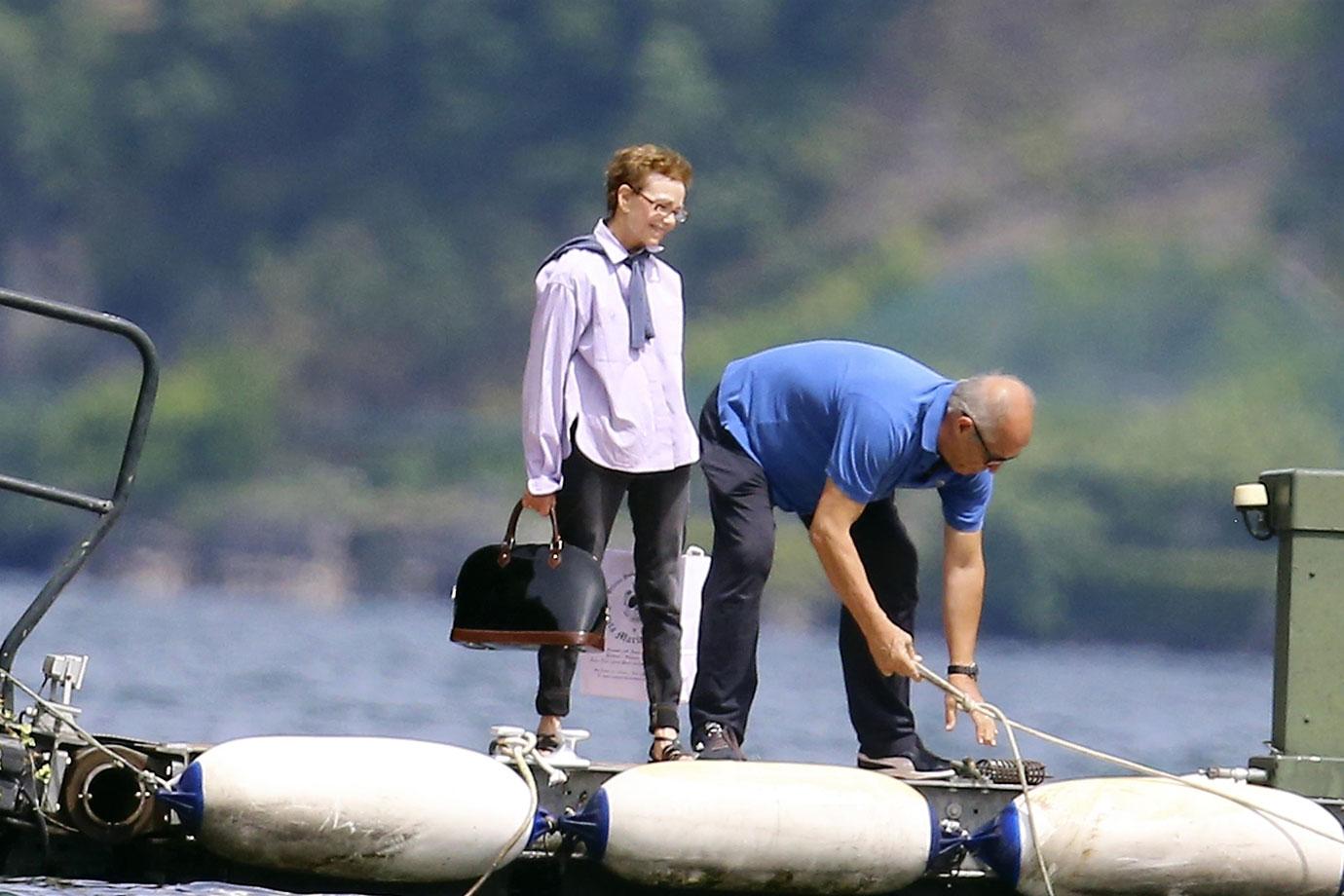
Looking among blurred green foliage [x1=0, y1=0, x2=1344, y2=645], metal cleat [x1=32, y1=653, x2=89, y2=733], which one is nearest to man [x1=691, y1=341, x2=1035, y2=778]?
metal cleat [x1=32, y1=653, x2=89, y2=733]

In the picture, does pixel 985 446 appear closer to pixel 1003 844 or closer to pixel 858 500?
pixel 858 500

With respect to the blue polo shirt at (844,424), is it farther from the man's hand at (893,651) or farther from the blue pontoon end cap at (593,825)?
the blue pontoon end cap at (593,825)

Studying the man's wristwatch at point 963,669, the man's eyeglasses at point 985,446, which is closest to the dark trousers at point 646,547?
the man's wristwatch at point 963,669

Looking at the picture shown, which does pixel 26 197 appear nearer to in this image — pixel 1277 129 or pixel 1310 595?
pixel 1277 129

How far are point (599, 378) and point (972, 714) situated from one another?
4.19 ft

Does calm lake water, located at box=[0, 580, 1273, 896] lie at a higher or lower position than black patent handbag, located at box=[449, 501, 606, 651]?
higher

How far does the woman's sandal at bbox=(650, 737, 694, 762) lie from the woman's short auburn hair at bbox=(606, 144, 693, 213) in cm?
138

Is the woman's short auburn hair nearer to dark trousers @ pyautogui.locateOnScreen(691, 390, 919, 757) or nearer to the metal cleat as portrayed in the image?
dark trousers @ pyautogui.locateOnScreen(691, 390, 919, 757)

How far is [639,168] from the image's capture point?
276 inches

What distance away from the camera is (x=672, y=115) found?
271ft

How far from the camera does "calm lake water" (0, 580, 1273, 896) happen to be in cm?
2562

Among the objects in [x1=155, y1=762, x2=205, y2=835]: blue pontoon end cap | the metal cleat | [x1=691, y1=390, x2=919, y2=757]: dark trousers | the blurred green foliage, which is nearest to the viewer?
[x1=155, y1=762, x2=205, y2=835]: blue pontoon end cap

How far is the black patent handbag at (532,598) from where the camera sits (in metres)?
Answer: 6.88

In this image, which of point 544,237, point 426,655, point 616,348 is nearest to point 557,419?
point 616,348
